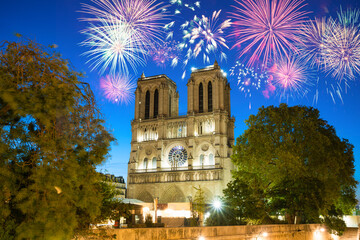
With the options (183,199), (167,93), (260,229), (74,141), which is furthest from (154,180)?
(74,141)

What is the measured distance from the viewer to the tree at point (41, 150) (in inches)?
261

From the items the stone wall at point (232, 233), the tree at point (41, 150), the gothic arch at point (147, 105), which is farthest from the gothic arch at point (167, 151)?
the tree at point (41, 150)

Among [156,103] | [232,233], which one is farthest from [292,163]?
[156,103]

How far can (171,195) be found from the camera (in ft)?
182

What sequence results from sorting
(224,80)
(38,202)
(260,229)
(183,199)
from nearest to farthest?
(38,202)
(260,229)
(183,199)
(224,80)

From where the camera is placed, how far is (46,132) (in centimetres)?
716

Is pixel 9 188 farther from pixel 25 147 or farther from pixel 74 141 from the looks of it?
pixel 74 141

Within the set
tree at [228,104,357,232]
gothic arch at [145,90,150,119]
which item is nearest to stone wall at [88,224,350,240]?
tree at [228,104,357,232]

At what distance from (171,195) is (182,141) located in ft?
29.1

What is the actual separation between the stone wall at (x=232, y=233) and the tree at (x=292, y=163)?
1269 mm

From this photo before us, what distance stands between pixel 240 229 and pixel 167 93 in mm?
46781

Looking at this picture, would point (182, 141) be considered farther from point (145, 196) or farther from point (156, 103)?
point (145, 196)

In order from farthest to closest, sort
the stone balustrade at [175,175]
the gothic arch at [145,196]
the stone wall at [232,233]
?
the gothic arch at [145,196]
the stone balustrade at [175,175]
the stone wall at [232,233]

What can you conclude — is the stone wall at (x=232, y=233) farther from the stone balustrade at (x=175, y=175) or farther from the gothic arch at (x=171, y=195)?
the gothic arch at (x=171, y=195)
